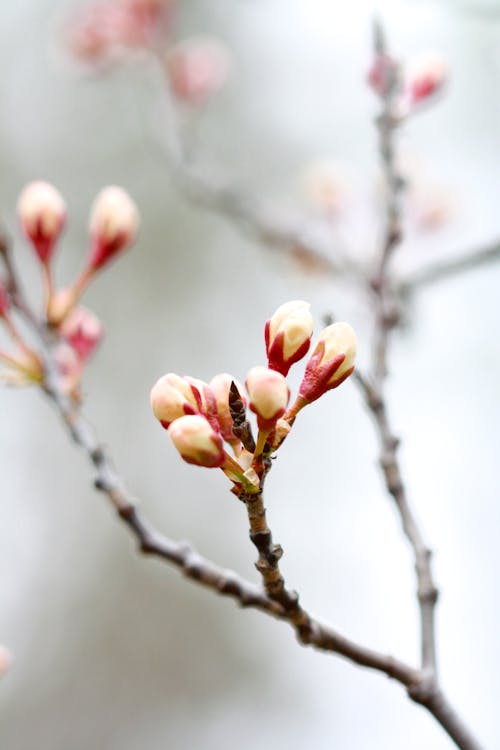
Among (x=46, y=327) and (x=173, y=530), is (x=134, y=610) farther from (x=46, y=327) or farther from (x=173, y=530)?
(x=46, y=327)

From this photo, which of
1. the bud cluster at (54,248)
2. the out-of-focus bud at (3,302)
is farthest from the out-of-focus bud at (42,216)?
the out-of-focus bud at (3,302)

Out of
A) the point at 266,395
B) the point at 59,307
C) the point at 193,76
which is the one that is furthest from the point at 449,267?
the point at 193,76

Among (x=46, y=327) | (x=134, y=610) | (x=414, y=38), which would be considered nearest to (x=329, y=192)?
(x=46, y=327)

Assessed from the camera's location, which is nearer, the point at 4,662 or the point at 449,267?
the point at 4,662

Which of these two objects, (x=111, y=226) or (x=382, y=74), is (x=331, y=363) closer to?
(x=111, y=226)

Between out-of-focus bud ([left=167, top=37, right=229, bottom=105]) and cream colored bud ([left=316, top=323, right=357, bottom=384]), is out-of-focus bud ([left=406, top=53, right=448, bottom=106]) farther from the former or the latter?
out-of-focus bud ([left=167, top=37, right=229, bottom=105])

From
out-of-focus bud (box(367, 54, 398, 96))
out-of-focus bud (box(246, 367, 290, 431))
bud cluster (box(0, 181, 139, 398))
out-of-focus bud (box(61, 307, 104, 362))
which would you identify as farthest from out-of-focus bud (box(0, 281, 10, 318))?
out-of-focus bud (box(367, 54, 398, 96))
